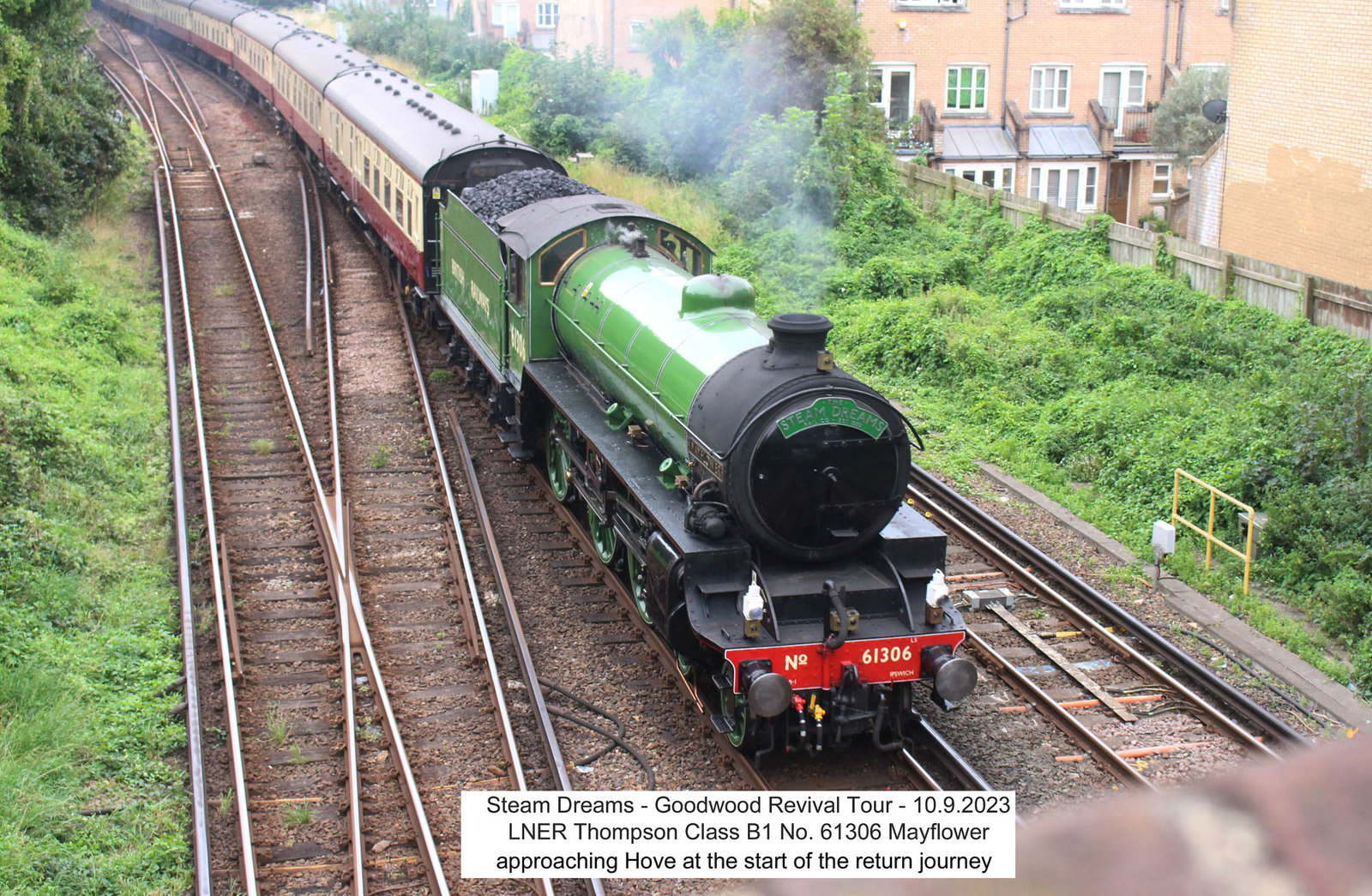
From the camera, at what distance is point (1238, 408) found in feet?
50.7

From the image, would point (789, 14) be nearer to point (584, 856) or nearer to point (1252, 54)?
point (1252, 54)

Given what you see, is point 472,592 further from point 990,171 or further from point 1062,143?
point 1062,143

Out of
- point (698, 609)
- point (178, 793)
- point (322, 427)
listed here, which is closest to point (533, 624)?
point (698, 609)

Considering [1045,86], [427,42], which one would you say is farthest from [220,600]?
[427,42]

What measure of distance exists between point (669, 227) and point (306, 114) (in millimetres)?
18948

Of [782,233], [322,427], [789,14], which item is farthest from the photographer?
[789,14]

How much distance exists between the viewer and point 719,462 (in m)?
9.45

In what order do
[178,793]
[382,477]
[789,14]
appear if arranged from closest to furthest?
[178,793] < [382,477] < [789,14]

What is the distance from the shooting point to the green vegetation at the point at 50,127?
2227 cm

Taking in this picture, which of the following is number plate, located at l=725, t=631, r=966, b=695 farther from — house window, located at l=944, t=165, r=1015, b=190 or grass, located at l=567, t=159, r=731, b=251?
house window, located at l=944, t=165, r=1015, b=190

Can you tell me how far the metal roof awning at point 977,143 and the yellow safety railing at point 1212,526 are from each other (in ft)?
66.6

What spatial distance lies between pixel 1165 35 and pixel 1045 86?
3.84m

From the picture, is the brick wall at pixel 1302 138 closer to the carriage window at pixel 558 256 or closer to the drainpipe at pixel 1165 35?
the carriage window at pixel 558 256
